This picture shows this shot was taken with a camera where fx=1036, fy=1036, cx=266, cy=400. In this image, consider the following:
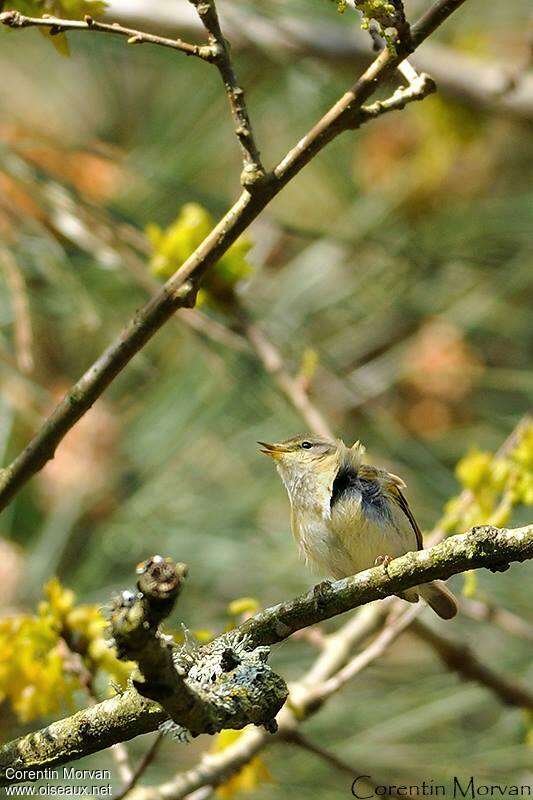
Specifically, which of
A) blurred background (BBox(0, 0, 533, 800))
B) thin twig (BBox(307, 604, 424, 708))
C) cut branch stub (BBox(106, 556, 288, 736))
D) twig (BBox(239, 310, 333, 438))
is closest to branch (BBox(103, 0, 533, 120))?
blurred background (BBox(0, 0, 533, 800))

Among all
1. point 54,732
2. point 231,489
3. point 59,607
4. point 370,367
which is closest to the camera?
point 54,732

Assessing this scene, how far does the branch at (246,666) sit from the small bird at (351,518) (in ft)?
1.52

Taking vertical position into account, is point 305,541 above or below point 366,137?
above

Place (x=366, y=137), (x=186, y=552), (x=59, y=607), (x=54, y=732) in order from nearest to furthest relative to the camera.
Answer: (x=54, y=732)
(x=59, y=607)
(x=186, y=552)
(x=366, y=137)

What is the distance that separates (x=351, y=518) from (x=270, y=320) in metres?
1.62

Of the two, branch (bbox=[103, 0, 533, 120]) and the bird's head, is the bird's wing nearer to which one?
the bird's head

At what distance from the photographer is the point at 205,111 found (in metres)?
3.94

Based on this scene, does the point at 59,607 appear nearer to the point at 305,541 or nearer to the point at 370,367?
the point at 305,541

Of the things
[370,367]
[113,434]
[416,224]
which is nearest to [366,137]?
[416,224]

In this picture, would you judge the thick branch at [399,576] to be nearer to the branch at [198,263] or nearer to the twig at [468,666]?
the branch at [198,263]

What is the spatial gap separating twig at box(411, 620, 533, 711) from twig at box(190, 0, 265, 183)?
123 centimetres

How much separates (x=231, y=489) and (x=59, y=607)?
176cm

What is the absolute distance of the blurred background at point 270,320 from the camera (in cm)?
296

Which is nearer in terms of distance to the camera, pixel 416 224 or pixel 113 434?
pixel 113 434
